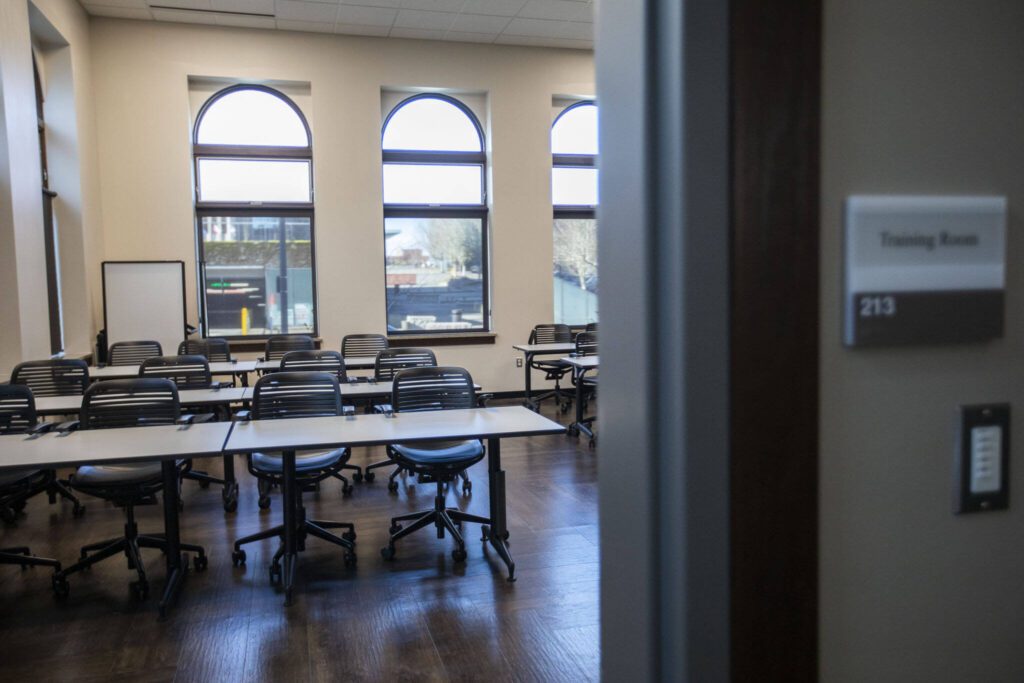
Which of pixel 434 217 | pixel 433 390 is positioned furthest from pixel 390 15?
pixel 433 390

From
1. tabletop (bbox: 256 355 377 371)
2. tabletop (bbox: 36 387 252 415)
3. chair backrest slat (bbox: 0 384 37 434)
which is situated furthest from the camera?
tabletop (bbox: 256 355 377 371)

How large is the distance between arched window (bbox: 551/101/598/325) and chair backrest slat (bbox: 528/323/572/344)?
961 mm

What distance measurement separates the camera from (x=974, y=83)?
0.80 m

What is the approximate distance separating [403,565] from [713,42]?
3.39 metres

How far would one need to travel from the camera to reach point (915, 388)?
2.60ft

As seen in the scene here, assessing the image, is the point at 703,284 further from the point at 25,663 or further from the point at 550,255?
the point at 550,255

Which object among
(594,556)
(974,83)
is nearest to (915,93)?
(974,83)

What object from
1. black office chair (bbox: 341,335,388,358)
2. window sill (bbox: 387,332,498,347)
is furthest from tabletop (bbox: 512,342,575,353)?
black office chair (bbox: 341,335,388,358)

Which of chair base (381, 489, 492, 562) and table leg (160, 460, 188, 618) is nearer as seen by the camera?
table leg (160, 460, 188, 618)

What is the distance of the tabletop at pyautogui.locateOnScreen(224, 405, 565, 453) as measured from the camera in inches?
129

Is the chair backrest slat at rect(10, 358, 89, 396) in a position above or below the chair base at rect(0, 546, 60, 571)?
above

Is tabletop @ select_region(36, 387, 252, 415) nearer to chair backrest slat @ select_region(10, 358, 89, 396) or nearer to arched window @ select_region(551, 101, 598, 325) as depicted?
chair backrest slat @ select_region(10, 358, 89, 396)

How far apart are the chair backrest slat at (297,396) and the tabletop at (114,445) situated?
0.33 metres

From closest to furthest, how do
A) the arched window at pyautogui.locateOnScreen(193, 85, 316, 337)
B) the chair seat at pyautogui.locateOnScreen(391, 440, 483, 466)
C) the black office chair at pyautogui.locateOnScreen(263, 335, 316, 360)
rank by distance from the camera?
1. the chair seat at pyautogui.locateOnScreen(391, 440, 483, 466)
2. the black office chair at pyautogui.locateOnScreen(263, 335, 316, 360)
3. the arched window at pyautogui.locateOnScreen(193, 85, 316, 337)
